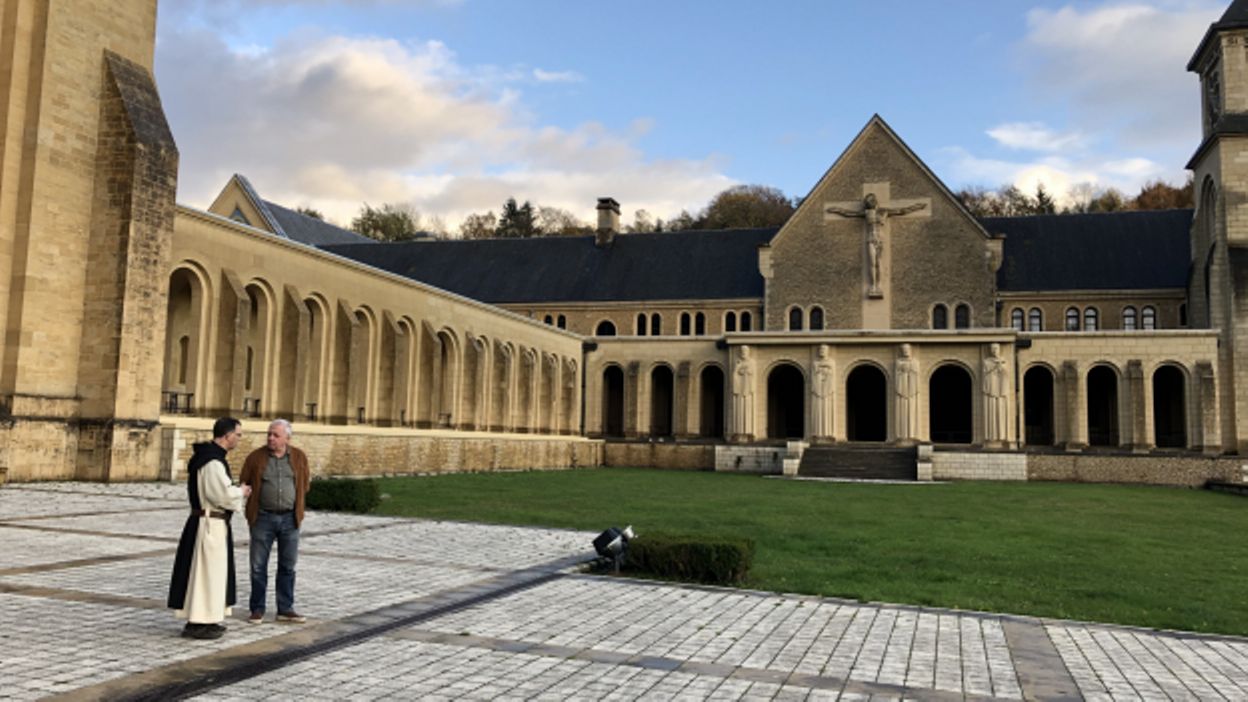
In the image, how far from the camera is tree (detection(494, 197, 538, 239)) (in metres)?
98.8

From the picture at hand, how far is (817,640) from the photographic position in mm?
8219

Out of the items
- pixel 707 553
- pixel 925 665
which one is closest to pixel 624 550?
pixel 707 553

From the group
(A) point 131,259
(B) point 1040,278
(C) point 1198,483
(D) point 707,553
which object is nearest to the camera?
(D) point 707,553

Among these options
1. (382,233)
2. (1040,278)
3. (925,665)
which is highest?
(382,233)

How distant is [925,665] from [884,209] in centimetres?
4435

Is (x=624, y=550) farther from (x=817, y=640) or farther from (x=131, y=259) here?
(x=131, y=259)

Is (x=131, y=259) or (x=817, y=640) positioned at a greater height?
(x=131, y=259)

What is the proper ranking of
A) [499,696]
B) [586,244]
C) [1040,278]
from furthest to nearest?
1. [586,244]
2. [1040,278]
3. [499,696]

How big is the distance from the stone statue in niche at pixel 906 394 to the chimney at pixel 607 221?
23.1 m

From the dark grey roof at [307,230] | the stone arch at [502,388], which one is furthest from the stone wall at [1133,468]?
the dark grey roof at [307,230]

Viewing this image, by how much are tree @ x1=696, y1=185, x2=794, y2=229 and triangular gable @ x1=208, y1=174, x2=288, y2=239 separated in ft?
128

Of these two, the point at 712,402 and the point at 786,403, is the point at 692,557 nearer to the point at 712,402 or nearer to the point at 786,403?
the point at 786,403

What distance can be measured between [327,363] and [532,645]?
1008 inches

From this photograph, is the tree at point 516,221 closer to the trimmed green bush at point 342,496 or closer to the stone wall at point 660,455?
the stone wall at point 660,455
